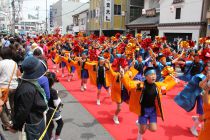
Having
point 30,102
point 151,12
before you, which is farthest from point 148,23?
point 30,102

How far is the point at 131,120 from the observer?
5652 millimetres

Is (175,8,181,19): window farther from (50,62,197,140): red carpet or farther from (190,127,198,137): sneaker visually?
(190,127,198,137): sneaker

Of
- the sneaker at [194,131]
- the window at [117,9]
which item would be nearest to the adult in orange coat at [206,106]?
the sneaker at [194,131]

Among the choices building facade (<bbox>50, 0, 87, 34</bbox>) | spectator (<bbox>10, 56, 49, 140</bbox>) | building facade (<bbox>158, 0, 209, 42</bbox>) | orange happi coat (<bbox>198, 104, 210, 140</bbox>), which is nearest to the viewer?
spectator (<bbox>10, 56, 49, 140</bbox>)

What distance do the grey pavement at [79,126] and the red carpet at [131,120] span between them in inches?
6.2

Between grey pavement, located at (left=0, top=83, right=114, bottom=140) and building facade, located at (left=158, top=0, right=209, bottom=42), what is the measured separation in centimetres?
1452

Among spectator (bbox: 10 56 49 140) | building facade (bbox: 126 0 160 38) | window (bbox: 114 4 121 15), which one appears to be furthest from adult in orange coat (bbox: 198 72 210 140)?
window (bbox: 114 4 121 15)

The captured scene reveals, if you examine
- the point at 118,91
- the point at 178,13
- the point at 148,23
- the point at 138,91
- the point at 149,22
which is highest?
the point at 178,13

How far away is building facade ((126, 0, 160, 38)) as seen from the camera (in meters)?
23.9

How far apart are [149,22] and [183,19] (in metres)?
4.89

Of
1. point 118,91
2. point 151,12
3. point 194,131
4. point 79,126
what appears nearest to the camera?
point 194,131

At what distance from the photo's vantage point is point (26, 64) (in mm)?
2648

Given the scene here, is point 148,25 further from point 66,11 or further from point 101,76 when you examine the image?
point 66,11

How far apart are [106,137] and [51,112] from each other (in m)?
1.44
